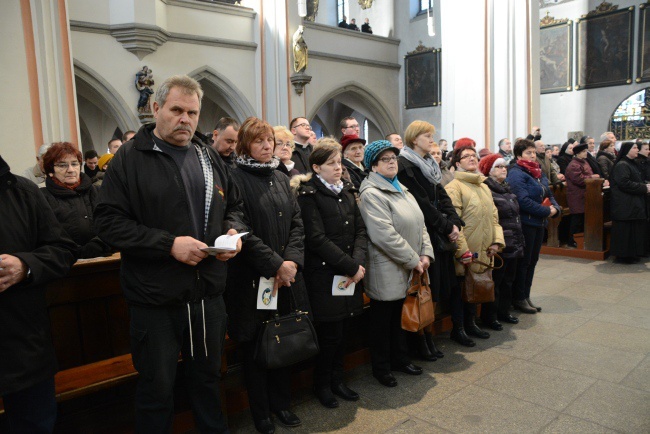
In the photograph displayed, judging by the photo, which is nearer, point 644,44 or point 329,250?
point 329,250

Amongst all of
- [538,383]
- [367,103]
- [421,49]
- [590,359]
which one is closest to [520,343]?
[590,359]

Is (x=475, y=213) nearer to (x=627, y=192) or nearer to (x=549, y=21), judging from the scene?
(x=627, y=192)

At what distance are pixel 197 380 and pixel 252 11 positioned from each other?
1130 cm

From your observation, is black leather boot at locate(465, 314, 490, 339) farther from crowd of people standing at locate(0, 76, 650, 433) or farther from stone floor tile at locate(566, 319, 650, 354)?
stone floor tile at locate(566, 319, 650, 354)

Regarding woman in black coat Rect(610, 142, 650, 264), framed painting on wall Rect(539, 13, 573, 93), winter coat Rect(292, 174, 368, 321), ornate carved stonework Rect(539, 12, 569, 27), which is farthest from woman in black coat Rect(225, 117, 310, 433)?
ornate carved stonework Rect(539, 12, 569, 27)

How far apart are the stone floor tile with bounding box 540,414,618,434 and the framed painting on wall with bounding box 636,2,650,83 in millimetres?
12389

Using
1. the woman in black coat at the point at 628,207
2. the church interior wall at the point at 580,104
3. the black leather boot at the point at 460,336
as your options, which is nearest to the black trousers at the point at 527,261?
the black leather boot at the point at 460,336

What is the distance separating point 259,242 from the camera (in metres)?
2.44

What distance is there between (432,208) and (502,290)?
137cm

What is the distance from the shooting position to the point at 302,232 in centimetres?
270

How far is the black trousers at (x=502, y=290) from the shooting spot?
4.20 meters

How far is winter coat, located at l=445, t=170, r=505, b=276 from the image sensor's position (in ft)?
12.7

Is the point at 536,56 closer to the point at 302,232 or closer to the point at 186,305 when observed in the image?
the point at 302,232

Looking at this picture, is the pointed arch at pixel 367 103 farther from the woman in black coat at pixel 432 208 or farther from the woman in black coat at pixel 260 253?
the woman in black coat at pixel 260 253
